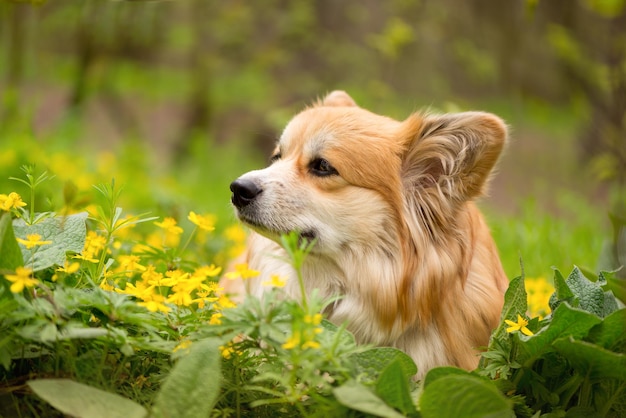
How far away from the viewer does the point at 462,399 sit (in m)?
1.56

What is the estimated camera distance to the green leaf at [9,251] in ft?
5.48

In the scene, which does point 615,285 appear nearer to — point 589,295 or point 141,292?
point 589,295

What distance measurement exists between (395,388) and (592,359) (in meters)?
0.52

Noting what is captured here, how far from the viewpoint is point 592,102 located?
7.36 metres

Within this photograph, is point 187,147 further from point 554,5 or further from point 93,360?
point 93,360

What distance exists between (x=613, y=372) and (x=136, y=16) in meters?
7.82

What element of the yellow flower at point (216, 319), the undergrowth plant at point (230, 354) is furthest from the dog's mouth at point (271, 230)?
the yellow flower at point (216, 319)

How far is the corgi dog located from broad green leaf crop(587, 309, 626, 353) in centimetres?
70

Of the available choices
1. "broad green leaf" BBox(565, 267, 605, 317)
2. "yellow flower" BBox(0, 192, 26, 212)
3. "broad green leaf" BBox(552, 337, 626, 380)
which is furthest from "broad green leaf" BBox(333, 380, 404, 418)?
"yellow flower" BBox(0, 192, 26, 212)

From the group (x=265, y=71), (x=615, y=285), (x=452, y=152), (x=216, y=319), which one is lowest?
(x=265, y=71)

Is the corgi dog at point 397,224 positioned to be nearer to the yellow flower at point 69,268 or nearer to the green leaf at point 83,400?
the yellow flower at point 69,268

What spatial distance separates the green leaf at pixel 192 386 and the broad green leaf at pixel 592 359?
833mm

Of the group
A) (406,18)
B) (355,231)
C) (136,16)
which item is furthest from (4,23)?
(355,231)

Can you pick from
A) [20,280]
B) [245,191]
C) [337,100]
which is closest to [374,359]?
[20,280]
